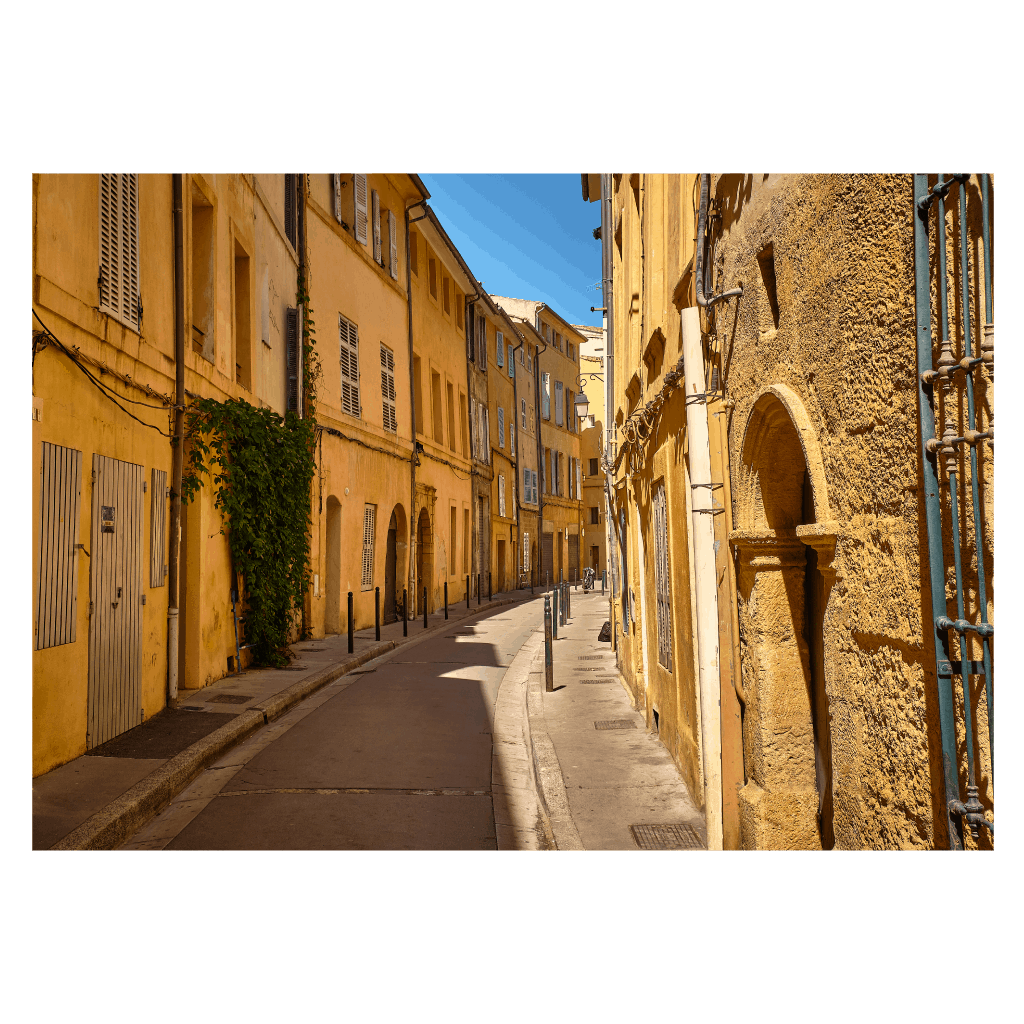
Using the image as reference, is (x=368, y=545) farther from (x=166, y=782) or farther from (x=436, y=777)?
(x=166, y=782)

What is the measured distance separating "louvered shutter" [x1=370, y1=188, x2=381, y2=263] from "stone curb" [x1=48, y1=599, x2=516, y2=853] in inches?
410

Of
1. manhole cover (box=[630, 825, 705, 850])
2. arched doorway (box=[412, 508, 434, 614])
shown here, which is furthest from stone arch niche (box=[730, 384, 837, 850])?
arched doorway (box=[412, 508, 434, 614])

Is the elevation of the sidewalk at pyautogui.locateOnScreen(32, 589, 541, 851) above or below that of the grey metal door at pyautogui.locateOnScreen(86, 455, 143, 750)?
below

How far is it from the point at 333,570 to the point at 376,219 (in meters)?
7.53

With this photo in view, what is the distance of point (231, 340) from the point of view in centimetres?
1067

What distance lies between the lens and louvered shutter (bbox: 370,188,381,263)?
57.2 feet

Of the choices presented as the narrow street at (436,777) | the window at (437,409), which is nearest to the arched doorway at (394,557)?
the window at (437,409)

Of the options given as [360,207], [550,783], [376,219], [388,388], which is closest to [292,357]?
[360,207]

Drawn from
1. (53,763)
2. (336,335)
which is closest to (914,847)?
(53,763)

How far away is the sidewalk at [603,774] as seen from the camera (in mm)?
5102

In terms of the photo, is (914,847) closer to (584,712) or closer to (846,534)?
(846,534)

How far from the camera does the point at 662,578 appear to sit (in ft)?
23.0

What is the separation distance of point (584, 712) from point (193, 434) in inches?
196

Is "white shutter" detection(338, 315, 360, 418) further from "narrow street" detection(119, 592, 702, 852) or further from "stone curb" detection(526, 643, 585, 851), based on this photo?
"stone curb" detection(526, 643, 585, 851)
